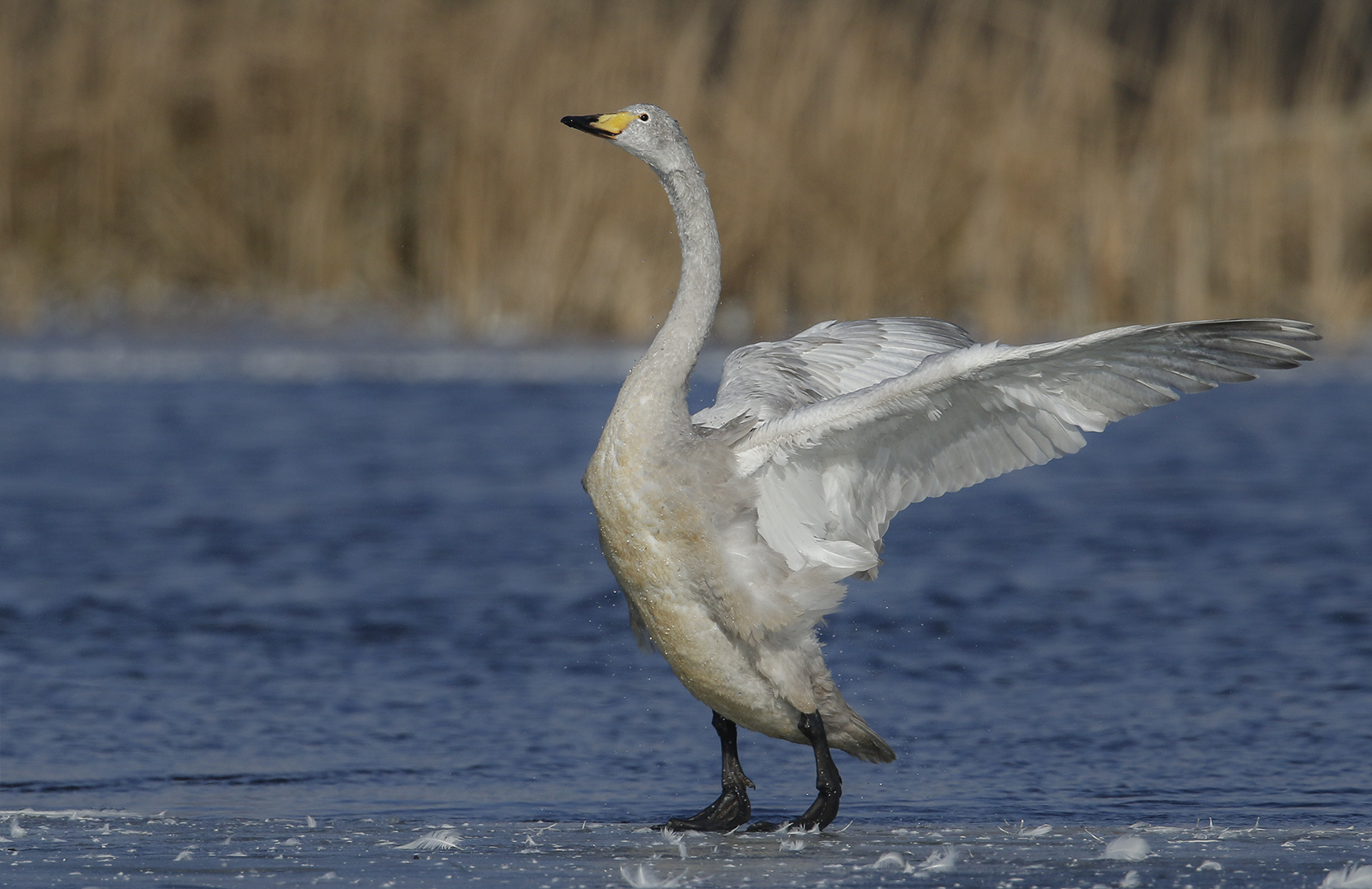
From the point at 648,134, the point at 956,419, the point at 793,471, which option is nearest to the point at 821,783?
the point at 793,471

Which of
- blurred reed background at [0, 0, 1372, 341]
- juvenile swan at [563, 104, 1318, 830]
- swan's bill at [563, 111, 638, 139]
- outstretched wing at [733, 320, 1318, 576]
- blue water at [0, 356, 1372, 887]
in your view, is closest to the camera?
outstretched wing at [733, 320, 1318, 576]

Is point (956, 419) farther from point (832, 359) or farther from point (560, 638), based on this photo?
point (560, 638)

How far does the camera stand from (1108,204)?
1269 cm

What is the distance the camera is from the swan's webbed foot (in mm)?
4836

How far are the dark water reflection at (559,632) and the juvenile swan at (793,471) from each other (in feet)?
1.68

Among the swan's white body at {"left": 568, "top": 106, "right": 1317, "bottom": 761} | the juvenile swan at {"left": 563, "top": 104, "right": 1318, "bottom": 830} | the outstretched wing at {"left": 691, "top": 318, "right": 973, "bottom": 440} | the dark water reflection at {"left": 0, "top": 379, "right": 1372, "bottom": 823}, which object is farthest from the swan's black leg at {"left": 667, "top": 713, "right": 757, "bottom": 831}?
the outstretched wing at {"left": 691, "top": 318, "right": 973, "bottom": 440}

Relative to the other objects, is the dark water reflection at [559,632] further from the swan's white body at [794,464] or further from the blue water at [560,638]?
the swan's white body at [794,464]

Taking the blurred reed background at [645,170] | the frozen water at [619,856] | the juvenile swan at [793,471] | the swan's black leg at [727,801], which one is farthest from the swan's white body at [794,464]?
the blurred reed background at [645,170]

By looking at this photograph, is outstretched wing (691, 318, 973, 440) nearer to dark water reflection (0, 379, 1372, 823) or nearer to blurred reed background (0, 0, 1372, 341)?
dark water reflection (0, 379, 1372, 823)

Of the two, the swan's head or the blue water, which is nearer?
the swan's head

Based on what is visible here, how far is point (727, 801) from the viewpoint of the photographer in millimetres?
4969

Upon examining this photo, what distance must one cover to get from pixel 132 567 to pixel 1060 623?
13.1 ft

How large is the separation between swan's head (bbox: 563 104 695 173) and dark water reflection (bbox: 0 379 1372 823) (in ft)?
5.87

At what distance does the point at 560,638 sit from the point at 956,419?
268cm
